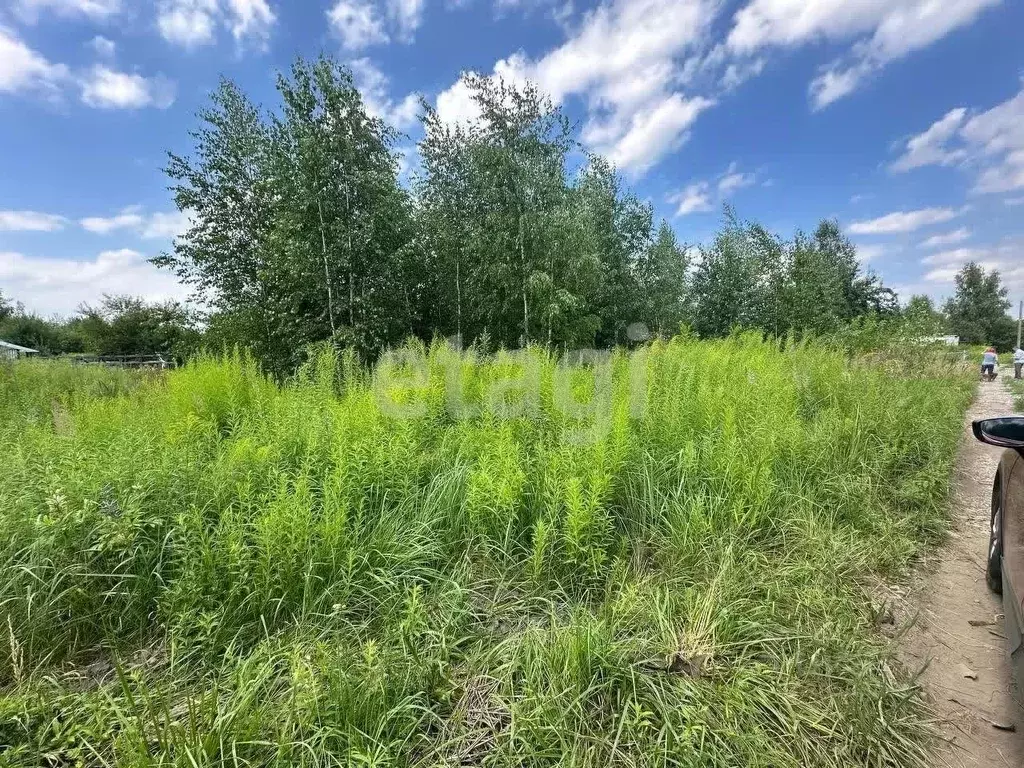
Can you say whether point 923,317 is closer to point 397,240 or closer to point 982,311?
point 397,240

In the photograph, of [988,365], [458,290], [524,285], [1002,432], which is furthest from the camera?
[988,365]

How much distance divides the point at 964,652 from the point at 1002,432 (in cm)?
111

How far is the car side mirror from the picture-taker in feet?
6.11

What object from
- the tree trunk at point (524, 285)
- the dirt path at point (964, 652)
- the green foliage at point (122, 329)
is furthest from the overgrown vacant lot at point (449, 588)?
the green foliage at point (122, 329)

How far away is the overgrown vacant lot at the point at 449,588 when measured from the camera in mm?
1487

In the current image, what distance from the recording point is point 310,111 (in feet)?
33.9

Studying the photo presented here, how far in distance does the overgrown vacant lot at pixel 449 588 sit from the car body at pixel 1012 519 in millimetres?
470

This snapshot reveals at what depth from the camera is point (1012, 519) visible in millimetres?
2014

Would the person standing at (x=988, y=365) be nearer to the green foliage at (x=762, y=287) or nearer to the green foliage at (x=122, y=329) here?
the green foliage at (x=762, y=287)

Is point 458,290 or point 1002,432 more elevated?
point 458,290

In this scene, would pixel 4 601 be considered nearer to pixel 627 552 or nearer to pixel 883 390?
pixel 627 552

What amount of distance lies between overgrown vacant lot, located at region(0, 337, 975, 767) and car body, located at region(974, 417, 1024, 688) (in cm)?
47

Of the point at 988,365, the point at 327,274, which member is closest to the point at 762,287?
the point at 988,365

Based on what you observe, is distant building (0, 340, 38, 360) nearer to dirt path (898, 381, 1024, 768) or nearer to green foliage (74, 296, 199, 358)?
green foliage (74, 296, 199, 358)
